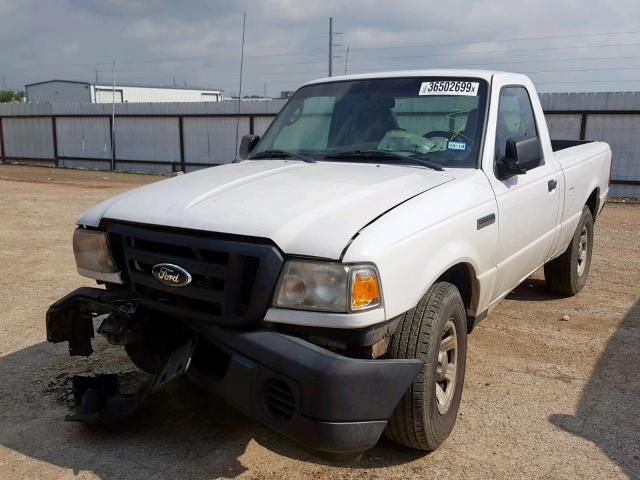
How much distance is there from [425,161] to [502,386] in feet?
5.09

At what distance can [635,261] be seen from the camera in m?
7.55

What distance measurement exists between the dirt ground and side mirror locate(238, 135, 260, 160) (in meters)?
1.72

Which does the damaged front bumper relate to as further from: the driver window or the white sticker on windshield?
the white sticker on windshield

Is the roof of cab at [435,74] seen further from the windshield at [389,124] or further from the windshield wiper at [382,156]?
the windshield wiper at [382,156]

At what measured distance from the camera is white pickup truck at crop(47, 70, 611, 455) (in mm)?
2559

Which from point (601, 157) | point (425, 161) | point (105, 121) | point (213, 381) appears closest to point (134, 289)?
point (213, 381)

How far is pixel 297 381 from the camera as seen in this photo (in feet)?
8.16

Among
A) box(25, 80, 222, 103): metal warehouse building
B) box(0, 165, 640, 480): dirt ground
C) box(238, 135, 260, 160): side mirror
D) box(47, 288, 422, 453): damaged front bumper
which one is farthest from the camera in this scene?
box(25, 80, 222, 103): metal warehouse building

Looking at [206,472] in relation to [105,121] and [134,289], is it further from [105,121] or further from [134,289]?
[105,121]

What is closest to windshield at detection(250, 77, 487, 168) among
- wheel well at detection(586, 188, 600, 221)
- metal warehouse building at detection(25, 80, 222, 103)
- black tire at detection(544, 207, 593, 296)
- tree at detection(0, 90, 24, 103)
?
black tire at detection(544, 207, 593, 296)

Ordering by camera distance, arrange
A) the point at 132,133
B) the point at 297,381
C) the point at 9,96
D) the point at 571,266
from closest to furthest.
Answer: the point at 297,381 → the point at 571,266 → the point at 132,133 → the point at 9,96

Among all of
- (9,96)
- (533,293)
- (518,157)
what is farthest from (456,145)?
(9,96)

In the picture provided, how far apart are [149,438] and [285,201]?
1533 mm

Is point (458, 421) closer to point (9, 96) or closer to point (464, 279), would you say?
point (464, 279)
